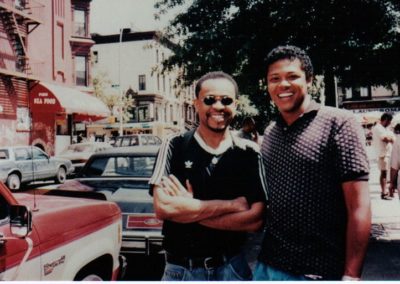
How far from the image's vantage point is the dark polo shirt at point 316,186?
5.23 feet

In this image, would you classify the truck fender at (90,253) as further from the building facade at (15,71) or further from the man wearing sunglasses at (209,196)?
the building facade at (15,71)

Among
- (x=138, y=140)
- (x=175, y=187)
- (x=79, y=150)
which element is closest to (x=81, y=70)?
(x=79, y=150)

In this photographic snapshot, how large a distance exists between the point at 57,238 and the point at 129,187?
242cm

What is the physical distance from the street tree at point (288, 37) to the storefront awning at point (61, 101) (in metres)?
1.08

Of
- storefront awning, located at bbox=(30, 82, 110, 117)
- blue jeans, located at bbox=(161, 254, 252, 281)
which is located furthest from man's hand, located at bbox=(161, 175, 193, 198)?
storefront awning, located at bbox=(30, 82, 110, 117)

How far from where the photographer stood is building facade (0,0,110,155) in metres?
3.31

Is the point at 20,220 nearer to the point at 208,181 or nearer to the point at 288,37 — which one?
the point at 208,181

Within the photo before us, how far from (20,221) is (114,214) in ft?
3.62

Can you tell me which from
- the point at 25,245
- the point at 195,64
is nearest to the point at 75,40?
the point at 195,64

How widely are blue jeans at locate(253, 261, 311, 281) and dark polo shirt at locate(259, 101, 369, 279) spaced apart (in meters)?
0.03

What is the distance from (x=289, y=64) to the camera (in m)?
1.79

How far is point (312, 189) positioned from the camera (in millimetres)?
1624

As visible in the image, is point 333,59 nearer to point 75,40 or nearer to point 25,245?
point 75,40

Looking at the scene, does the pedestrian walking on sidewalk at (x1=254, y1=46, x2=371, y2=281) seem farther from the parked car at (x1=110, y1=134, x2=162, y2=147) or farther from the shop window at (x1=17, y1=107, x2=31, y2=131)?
the parked car at (x1=110, y1=134, x2=162, y2=147)
